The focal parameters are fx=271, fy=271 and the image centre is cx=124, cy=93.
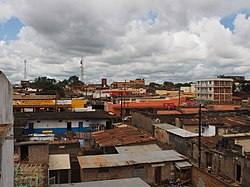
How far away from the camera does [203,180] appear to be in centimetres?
1588

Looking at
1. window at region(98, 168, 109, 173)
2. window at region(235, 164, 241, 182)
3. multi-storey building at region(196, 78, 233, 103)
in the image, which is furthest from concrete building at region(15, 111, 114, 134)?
multi-storey building at region(196, 78, 233, 103)

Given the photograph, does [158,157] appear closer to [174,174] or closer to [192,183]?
[174,174]

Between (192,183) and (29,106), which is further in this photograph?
(29,106)

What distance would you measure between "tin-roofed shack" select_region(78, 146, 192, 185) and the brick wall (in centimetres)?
49

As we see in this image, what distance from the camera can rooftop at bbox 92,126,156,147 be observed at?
20.8 m

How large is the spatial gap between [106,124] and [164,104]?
56.0 feet

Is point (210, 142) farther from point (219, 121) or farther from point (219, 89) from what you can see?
point (219, 89)

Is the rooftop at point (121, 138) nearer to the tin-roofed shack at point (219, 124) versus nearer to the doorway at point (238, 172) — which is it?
the doorway at point (238, 172)

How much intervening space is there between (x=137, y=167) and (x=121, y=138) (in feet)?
18.4

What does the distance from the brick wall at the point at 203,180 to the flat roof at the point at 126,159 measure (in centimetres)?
128

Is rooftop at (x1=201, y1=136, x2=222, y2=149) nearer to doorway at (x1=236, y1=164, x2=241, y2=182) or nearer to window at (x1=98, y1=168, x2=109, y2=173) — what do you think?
doorway at (x1=236, y1=164, x2=241, y2=182)

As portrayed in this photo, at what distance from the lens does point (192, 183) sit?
55.8 feet

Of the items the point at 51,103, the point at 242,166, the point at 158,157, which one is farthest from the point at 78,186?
the point at 51,103

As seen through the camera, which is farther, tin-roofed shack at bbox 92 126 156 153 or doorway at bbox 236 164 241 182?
tin-roofed shack at bbox 92 126 156 153
